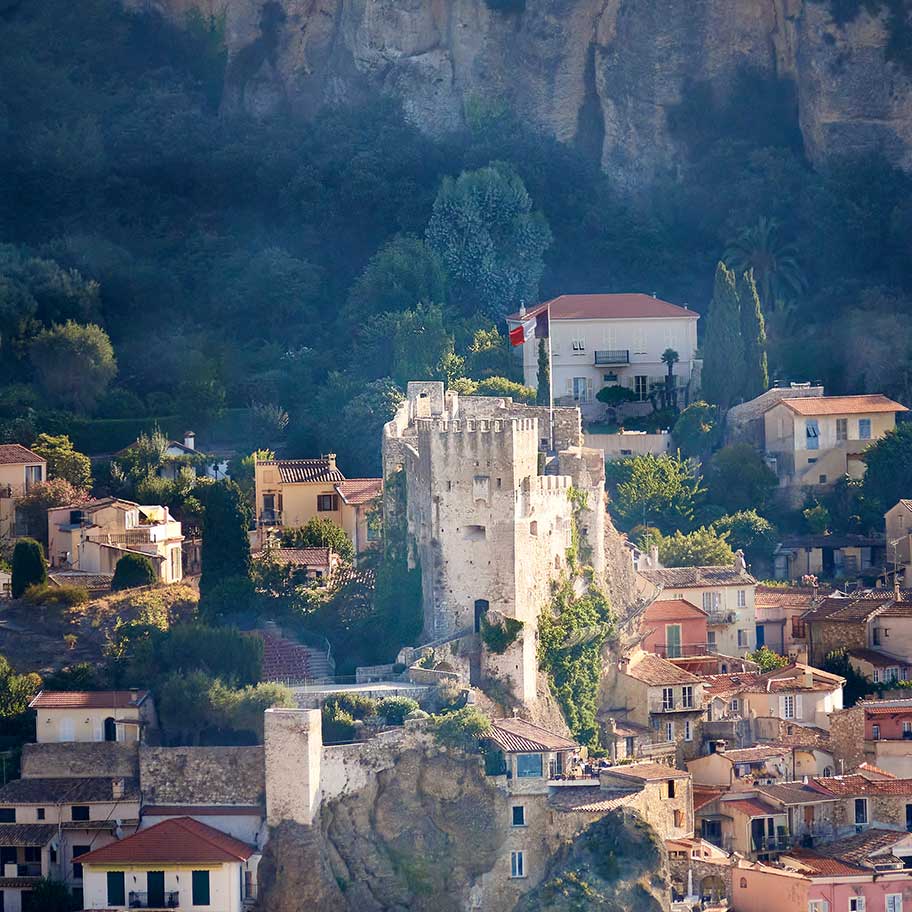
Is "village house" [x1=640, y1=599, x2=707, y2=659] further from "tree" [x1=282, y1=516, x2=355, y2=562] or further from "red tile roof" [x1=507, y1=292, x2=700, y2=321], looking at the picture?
"red tile roof" [x1=507, y1=292, x2=700, y2=321]

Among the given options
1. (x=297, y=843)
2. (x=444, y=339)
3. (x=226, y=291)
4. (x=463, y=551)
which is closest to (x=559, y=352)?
(x=444, y=339)

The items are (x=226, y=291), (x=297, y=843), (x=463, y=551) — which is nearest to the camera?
(x=297, y=843)

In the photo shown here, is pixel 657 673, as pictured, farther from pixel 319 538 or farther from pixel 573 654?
pixel 319 538

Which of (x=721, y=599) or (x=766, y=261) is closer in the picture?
(x=721, y=599)

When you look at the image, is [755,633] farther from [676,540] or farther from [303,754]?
[303,754]

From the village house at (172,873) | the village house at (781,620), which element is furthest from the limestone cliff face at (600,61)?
the village house at (172,873)

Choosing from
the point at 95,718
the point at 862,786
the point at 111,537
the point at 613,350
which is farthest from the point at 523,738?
the point at 613,350

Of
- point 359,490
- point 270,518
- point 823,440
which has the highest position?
point 823,440
